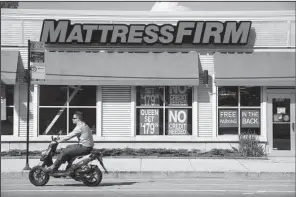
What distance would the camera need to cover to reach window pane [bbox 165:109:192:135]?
17219mm

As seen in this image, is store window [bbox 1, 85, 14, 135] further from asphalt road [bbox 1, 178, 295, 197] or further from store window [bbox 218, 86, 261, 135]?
store window [bbox 218, 86, 261, 135]

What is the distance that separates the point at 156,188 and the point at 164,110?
708 cm

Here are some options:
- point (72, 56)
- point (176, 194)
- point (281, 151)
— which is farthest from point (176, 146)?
point (176, 194)

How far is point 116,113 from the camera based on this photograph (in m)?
17.1

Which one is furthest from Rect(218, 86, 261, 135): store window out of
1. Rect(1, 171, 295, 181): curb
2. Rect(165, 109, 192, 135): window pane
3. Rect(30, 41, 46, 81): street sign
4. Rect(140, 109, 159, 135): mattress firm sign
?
Rect(30, 41, 46, 81): street sign

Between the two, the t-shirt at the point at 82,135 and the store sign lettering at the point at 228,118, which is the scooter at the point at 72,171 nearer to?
the t-shirt at the point at 82,135

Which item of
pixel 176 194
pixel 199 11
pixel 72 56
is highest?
pixel 199 11

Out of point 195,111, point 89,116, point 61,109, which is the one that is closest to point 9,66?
point 61,109

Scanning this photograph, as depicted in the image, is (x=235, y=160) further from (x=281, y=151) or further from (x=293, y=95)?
(x=293, y=95)

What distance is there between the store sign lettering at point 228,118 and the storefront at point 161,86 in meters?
0.04

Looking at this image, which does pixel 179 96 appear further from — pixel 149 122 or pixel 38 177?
pixel 38 177

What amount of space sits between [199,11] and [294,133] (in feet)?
19.0

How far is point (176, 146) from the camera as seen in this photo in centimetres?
1695

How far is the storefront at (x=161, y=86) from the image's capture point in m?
16.9
